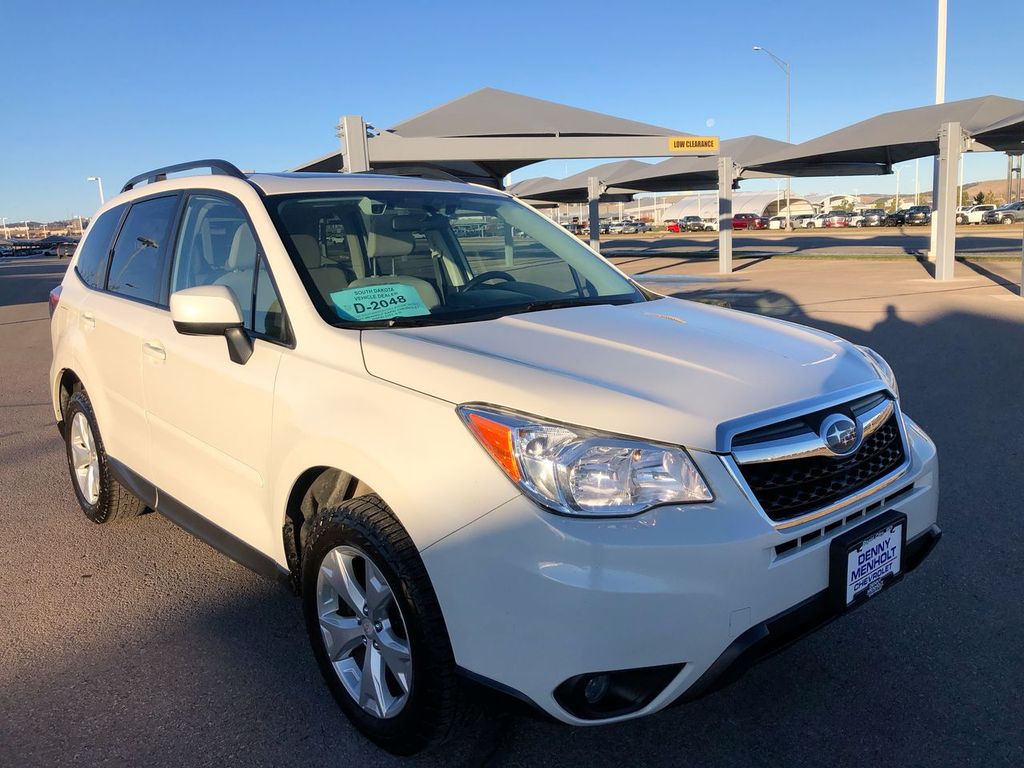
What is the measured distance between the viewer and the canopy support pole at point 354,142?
464 inches

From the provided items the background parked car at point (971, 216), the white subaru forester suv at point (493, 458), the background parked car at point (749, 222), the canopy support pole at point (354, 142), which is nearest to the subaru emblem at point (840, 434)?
the white subaru forester suv at point (493, 458)

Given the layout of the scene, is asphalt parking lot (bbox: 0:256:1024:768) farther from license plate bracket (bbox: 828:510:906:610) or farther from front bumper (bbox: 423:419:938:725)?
license plate bracket (bbox: 828:510:906:610)

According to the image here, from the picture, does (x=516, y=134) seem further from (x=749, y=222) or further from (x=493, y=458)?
(x=749, y=222)

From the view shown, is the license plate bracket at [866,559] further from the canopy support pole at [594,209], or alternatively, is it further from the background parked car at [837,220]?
the background parked car at [837,220]

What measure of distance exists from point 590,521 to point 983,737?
1.59 m

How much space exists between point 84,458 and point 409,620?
3186mm

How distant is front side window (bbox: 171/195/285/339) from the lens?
305 centimetres

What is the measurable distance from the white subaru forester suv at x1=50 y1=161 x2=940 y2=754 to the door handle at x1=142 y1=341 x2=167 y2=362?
0.5 inches

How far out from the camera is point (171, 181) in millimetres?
3988

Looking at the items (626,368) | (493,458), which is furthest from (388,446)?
(626,368)

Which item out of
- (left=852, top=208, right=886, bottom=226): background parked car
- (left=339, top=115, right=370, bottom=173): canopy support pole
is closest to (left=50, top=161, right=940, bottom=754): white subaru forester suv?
(left=339, top=115, right=370, bottom=173): canopy support pole

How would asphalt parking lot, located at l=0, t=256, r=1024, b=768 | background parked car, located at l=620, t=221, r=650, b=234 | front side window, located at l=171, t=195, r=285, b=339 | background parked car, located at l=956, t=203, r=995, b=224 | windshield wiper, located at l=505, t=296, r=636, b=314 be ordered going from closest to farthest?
asphalt parking lot, located at l=0, t=256, r=1024, b=768, front side window, located at l=171, t=195, r=285, b=339, windshield wiper, located at l=505, t=296, r=636, b=314, background parked car, located at l=956, t=203, r=995, b=224, background parked car, located at l=620, t=221, r=650, b=234

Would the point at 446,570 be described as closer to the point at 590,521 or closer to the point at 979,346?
the point at 590,521

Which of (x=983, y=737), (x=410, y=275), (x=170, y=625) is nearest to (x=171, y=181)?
(x=410, y=275)
